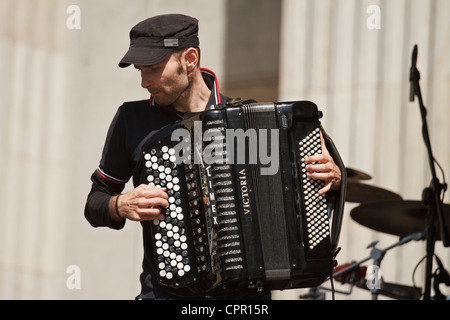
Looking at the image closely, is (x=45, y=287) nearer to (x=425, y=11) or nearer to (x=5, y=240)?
(x=5, y=240)

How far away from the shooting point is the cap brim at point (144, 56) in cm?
366

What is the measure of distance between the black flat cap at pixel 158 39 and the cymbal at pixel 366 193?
6.01 ft

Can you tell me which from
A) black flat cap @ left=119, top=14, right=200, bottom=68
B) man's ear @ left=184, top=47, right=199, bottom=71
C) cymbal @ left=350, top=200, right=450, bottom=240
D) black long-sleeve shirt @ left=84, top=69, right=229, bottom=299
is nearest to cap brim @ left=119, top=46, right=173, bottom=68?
black flat cap @ left=119, top=14, right=200, bottom=68

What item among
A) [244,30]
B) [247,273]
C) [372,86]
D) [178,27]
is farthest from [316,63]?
[247,273]

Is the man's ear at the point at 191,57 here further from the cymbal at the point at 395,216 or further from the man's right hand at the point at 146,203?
the cymbal at the point at 395,216

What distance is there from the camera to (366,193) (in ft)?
17.8

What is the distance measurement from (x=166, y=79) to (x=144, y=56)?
0.49 ft

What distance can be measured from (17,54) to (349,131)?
9.69 ft

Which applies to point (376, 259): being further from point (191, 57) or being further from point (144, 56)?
point (144, 56)

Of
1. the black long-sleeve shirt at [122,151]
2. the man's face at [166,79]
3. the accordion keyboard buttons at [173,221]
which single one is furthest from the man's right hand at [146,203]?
the man's face at [166,79]

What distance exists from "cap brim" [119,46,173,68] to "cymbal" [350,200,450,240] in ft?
6.31

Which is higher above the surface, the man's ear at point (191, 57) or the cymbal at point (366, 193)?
the man's ear at point (191, 57)

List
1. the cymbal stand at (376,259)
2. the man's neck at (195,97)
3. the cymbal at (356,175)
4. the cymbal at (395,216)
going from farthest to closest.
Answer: the cymbal at (356,175) → the cymbal stand at (376,259) → the cymbal at (395,216) → the man's neck at (195,97)

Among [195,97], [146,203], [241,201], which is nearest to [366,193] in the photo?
[195,97]
